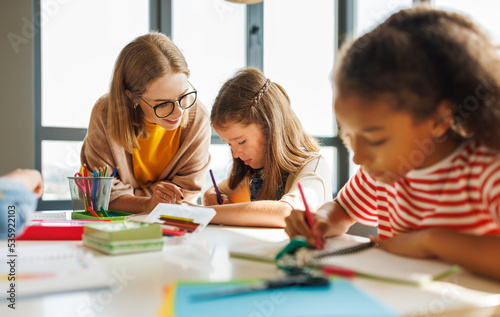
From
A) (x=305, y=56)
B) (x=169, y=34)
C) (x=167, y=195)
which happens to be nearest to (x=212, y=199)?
(x=167, y=195)

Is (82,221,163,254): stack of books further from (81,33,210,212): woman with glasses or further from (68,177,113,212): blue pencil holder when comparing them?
(81,33,210,212): woman with glasses

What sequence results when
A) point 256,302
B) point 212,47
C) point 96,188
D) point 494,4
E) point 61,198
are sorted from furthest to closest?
point 212,47 → point 61,198 → point 494,4 → point 96,188 → point 256,302

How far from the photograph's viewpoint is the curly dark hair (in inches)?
24.9

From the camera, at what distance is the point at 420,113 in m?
0.65

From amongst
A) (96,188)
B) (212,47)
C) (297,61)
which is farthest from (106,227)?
(297,61)

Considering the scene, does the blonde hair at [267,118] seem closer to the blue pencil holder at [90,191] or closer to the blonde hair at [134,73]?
the blonde hair at [134,73]

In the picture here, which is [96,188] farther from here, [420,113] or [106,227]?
[420,113]

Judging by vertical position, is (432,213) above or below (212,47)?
below

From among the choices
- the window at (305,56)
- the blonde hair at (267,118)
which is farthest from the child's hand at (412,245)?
the window at (305,56)

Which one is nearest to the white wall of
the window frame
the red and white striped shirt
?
the window frame

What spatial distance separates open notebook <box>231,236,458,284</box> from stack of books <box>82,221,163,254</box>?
0.50 ft

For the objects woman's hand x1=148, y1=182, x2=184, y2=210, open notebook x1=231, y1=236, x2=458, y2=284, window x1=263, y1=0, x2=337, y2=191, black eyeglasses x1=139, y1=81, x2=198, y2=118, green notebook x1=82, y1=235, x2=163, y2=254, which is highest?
window x1=263, y1=0, x2=337, y2=191

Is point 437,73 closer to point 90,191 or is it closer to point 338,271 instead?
point 338,271

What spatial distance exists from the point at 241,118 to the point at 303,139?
29 cm
